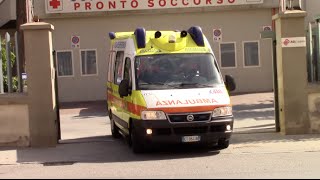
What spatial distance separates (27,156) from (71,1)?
47.8 ft

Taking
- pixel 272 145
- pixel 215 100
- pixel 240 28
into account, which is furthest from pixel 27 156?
pixel 240 28

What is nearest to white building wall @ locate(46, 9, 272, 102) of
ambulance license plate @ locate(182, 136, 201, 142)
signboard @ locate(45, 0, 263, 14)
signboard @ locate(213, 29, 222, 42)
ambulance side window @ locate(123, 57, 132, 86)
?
signboard @ locate(213, 29, 222, 42)

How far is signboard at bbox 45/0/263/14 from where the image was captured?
80.6ft

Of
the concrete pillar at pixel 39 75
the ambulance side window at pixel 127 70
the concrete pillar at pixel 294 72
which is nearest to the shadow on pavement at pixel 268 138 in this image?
the concrete pillar at pixel 294 72

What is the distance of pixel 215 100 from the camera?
1046 centimetres

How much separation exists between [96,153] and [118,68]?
218cm

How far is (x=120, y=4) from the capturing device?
24.8 meters

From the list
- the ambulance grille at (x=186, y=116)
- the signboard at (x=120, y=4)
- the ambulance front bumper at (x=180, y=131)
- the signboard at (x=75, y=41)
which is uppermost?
the signboard at (x=120, y=4)

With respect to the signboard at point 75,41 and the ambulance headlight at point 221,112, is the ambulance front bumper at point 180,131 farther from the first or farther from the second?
the signboard at point 75,41

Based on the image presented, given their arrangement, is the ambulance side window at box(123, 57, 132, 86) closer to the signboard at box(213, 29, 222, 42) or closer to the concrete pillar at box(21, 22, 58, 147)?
the concrete pillar at box(21, 22, 58, 147)

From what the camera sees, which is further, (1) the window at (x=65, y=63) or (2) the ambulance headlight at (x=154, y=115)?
(1) the window at (x=65, y=63)

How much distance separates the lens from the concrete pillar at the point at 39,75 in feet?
38.8

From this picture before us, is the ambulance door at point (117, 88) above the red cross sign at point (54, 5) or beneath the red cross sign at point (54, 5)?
beneath

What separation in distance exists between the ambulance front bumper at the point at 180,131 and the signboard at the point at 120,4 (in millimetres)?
14975
